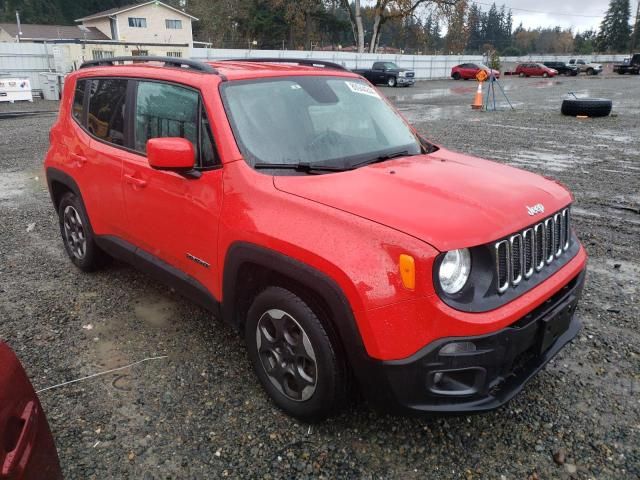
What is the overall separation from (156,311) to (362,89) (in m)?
2.38

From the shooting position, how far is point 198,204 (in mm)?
3043

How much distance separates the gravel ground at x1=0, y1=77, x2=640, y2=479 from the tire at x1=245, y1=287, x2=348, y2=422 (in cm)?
17

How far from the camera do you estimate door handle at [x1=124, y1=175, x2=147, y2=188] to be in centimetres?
348

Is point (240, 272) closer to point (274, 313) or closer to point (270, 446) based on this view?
point (274, 313)

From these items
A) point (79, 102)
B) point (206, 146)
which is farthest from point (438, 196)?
point (79, 102)

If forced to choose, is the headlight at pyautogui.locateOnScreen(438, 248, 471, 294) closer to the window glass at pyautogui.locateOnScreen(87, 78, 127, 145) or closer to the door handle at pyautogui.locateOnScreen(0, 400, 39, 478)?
the door handle at pyautogui.locateOnScreen(0, 400, 39, 478)

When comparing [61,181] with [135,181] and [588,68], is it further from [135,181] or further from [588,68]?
[588,68]

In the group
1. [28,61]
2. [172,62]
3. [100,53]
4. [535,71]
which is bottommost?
[172,62]

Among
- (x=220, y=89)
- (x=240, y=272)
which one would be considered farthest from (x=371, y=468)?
(x=220, y=89)

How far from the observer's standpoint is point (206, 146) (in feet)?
9.93

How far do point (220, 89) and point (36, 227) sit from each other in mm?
4265

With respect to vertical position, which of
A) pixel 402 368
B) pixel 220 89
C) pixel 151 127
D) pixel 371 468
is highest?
pixel 220 89

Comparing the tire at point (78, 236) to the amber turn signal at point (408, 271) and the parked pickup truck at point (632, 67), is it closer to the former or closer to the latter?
the amber turn signal at point (408, 271)

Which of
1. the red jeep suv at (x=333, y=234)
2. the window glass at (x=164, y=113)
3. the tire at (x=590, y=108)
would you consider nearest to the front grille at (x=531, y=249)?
the red jeep suv at (x=333, y=234)
